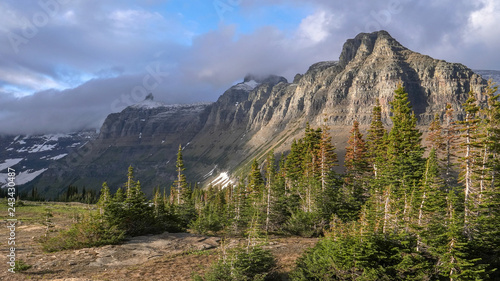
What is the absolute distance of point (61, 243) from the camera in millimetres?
24031

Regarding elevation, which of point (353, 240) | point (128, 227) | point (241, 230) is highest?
point (353, 240)

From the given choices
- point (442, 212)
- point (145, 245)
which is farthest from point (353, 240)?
point (145, 245)

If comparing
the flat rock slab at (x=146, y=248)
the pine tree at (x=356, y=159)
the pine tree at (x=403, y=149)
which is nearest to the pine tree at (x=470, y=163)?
the pine tree at (x=403, y=149)

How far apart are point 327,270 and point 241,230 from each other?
24679 mm

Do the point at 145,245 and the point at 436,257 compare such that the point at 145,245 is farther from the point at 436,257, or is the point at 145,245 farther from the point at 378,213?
the point at 436,257

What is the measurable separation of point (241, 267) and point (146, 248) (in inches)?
474

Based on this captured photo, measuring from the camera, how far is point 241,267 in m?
16.1

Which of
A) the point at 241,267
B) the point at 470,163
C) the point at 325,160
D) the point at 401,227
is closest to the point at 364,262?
the point at 401,227

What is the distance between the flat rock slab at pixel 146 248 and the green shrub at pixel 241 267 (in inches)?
323

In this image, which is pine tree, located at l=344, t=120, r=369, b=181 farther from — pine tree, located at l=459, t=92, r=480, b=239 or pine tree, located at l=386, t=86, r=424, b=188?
pine tree, located at l=459, t=92, r=480, b=239

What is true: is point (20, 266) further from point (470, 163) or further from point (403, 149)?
point (403, 149)

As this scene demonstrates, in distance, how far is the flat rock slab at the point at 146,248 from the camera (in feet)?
70.4

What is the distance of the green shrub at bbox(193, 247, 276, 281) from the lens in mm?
15688

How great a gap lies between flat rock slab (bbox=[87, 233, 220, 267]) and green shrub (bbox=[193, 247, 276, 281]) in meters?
8.22
